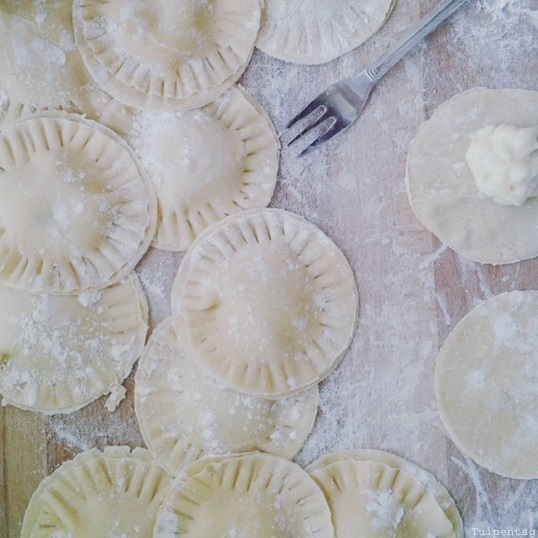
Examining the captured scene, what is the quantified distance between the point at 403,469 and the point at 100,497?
71cm

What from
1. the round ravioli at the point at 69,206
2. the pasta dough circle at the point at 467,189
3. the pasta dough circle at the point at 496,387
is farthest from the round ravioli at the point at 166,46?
the pasta dough circle at the point at 496,387

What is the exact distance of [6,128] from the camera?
1.63 m

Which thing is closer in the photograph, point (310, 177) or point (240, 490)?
point (240, 490)

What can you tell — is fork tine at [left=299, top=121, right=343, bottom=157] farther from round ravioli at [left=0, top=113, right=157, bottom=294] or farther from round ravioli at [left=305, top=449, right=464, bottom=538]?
round ravioli at [left=305, top=449, right=464, bottom=538]

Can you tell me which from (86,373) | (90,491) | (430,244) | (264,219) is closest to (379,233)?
(430,244)

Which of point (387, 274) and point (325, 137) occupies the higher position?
point (325, 137)

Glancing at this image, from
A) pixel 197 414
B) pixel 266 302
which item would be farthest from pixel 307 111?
pixel 197 414

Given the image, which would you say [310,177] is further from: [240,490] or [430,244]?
[240,490]

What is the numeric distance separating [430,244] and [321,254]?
266 millimetres

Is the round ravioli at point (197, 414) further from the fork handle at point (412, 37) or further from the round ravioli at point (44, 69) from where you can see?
the fork handle at point (412, 37)

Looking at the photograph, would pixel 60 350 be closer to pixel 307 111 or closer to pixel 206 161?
pixel 206 161

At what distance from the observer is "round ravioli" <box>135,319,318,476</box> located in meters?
1.62

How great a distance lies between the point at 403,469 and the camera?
162cm

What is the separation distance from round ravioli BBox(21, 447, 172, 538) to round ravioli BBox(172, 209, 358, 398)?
11.8 inches
